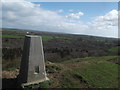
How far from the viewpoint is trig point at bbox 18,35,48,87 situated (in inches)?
359

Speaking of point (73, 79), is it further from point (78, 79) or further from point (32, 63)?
point (32, 63)

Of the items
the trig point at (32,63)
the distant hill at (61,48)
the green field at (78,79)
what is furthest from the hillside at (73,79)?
the distant hill at (61,48)

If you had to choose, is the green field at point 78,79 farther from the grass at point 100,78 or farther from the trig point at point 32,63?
the trig point at point 32,63

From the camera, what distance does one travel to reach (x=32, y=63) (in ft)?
→ 30.1

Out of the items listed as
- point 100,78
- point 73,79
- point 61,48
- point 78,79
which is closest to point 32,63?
point 73,79

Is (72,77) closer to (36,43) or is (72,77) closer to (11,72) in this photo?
(36,43)

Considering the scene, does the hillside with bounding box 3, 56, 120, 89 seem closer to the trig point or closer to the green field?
the green field

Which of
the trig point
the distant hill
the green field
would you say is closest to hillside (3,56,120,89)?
the green field

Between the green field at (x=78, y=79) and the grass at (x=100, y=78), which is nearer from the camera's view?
the green field at (x=78, y=79)

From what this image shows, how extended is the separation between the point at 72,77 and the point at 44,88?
2.72 metres

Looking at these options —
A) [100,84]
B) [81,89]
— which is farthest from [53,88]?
[100,84]

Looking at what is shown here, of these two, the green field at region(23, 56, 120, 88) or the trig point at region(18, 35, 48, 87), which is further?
the green field at region(23, 56, 120, 88)

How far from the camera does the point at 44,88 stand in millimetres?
9211

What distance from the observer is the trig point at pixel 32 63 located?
9.11m
